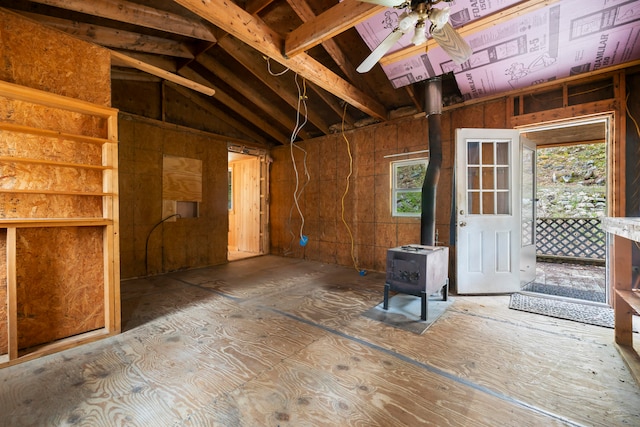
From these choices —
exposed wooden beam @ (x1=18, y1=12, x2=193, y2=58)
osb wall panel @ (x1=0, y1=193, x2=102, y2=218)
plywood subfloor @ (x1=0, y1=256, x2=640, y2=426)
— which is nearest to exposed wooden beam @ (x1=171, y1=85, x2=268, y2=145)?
exposed wooden beam @ (x1=18, y1=12, x2=193, y2=58)

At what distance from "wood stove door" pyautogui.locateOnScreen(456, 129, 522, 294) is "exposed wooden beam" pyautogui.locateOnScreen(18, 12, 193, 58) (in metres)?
4.05

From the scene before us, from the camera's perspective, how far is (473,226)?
10.8 feet

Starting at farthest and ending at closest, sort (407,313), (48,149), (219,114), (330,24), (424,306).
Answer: (219,114) < (407,313) < (424,306) < (330,24) < (48,149)

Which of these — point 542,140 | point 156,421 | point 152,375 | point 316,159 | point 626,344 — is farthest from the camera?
point 316,159

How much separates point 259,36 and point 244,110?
8.92 ft

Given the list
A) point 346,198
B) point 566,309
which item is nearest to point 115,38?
point 346,198

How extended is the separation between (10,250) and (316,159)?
4.27 meters

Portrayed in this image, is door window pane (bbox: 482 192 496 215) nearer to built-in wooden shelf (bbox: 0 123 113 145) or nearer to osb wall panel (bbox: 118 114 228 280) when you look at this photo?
built-in wooden shelf (bbox: 0 123 113 145)

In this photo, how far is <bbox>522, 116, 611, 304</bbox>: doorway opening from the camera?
A: 3543 mm

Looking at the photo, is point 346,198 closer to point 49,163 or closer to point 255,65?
point 255,65

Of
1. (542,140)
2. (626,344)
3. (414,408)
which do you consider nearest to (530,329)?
(626,344)

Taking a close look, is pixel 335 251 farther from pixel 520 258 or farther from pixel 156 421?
pixel 156 421

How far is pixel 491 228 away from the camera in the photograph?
3.28m

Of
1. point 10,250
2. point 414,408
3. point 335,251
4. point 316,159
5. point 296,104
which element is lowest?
point 414,408
